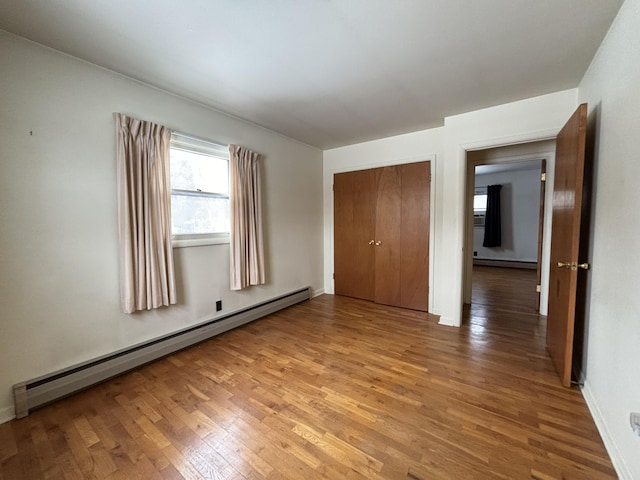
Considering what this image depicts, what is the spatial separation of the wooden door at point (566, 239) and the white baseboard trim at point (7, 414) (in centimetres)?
382

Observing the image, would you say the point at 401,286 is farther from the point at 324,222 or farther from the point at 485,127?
the point at 485,127

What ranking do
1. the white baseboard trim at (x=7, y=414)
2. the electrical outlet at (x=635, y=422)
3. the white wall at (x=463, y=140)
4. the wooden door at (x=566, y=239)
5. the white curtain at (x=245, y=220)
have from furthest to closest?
1. the white curtain at (x=245, y=220)
2. the white wall at (x=463, y=140)
3. the wooden door at (x=566, y=239)
4. the white baseboard trim at (x=7, y=414)
5. the electrical outlet at (x=635, y=422)

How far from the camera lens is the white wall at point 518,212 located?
6.69 m

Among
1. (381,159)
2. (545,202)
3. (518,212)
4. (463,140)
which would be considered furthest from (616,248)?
(518,212)

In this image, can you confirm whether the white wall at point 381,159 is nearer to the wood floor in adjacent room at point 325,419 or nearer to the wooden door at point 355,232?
the wooden door at point 355,232

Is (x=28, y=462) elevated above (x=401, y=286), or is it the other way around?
(x=401, y=286)

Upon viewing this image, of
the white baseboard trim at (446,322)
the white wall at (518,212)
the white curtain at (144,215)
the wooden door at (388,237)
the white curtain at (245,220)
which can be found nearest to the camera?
the white curtain at (144,215)

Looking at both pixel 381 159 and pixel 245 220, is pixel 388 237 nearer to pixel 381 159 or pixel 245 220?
pixel 381 159

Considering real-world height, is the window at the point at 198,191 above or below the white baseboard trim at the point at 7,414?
above

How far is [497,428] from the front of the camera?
60.8 inches

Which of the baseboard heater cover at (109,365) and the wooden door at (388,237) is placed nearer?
the baseboard heater cover at (109,365)

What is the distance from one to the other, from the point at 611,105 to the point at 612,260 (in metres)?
0.96

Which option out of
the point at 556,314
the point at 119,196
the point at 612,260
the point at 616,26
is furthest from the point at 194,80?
the point at 556,314

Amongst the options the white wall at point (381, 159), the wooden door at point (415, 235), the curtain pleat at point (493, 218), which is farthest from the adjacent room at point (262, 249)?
the curtain pleat at point (493, 218)
